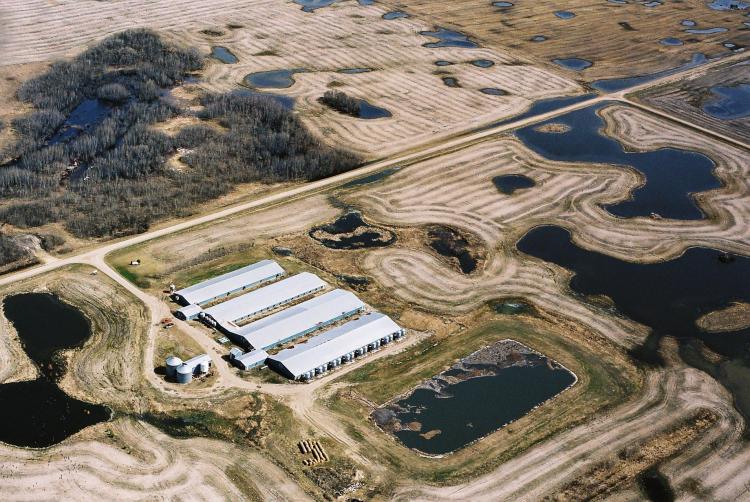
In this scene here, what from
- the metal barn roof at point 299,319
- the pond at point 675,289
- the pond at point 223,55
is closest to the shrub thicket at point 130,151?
the pond at point 223,55

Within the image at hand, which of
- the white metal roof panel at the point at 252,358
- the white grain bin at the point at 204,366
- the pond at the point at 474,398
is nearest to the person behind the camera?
the pond at the point at 474,398

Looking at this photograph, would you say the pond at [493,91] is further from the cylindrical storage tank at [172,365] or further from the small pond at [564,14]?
the cylindrical storage tank at [172,365]

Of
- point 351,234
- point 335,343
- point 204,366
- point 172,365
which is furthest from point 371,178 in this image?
point 172,365

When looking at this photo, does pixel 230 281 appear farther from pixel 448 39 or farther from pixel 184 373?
pixel 448 39

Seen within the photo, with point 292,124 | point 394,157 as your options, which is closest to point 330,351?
point 394,157

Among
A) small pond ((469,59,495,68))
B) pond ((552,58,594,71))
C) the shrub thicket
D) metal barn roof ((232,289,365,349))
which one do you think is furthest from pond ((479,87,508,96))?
metal barn roof ((232,289,365,349))

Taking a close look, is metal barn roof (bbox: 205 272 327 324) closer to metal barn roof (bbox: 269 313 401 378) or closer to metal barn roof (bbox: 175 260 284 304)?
metal barn roof (bbox: 175 260 284 304)

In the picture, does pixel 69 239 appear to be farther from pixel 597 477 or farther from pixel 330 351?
pixel 597 477
